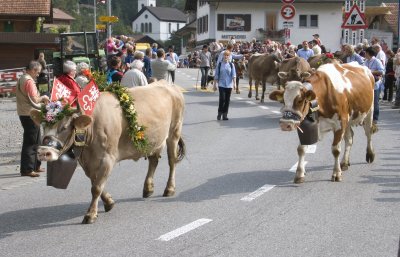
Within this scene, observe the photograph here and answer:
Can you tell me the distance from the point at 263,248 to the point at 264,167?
15.1ft

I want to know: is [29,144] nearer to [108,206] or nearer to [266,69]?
[108,206]

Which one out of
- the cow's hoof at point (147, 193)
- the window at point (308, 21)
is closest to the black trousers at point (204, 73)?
the cow's hoof at point (147, 193)

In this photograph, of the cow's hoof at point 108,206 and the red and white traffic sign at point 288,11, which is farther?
the red and white traffic sign at point 288,11

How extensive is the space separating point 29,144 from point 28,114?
56 cm

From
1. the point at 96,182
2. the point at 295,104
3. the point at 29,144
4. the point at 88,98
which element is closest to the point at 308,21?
the point at 29,144

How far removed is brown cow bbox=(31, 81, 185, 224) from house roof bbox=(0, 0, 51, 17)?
34780mm

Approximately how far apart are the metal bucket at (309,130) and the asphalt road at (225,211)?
72 centimetres

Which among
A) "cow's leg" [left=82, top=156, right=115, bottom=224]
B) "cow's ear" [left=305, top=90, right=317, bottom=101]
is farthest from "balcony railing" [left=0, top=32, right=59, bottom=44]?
"cow's leg" [left=82, top=156, right=115, bottom=224]

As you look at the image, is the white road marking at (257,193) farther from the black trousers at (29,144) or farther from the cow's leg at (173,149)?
the black trousers at (29,144)

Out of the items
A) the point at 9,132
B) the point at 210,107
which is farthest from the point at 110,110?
the point at 210,107

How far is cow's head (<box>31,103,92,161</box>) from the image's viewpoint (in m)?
7.12

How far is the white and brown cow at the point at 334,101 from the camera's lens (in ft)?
30.4

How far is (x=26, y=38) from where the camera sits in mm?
39562

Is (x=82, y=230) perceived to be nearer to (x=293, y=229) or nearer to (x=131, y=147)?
(x=131, y=147)
